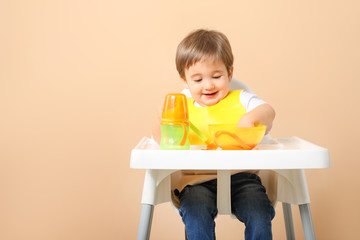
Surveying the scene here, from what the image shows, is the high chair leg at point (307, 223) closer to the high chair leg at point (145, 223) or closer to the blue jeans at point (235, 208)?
the blue jeans at point (235, 208)

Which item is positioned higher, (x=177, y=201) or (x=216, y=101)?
(x=216, y=101)

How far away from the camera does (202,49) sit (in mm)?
1227

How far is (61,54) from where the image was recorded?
1937 mm

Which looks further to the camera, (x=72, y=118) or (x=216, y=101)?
(x=72, y=118)

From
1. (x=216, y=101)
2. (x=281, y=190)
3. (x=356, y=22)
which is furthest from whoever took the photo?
(x=356, y=22)

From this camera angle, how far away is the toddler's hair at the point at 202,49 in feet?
4.02

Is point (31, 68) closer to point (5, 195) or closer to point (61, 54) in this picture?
point (61, 54)

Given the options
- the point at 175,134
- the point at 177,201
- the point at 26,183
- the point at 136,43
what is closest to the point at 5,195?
the point at 26,183

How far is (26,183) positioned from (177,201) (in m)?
0.98

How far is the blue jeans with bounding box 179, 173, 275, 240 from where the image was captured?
1.04 metres

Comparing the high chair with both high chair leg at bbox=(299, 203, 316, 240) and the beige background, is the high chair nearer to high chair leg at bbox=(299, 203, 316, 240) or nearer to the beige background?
high chair leg at bbox=(299, 203, 316, 240)

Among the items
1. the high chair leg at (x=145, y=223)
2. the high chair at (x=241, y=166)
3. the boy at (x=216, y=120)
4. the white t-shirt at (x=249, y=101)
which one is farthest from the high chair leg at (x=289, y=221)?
the high chair leg at (x=145, y=223)

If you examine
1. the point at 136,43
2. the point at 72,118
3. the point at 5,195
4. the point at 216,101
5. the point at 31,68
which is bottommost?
the point at 5,195

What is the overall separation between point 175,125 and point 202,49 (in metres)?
0.35
